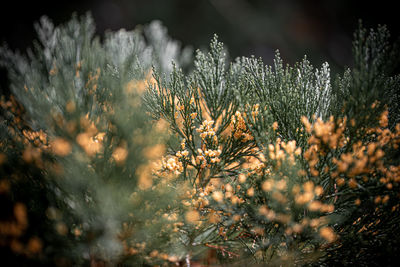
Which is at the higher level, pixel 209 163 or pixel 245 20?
pixel 245 20

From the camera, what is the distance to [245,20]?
1.07 meters

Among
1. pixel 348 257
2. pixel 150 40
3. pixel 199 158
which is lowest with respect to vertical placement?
pixel 348 257

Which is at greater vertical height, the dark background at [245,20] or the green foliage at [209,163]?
the dark background at [245,20]

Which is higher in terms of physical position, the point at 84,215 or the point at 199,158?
the point at 199,158

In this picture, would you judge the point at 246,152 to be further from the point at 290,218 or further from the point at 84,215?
the point at 84,215

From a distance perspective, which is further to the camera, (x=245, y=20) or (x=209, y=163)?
(x=245, y=20)

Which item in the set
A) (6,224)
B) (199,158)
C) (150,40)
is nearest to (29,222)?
(6,224)

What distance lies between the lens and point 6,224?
23.2 inches

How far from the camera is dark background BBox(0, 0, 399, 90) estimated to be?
1022mm

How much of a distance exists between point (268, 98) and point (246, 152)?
21cm

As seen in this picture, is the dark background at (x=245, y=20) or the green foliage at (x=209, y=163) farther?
the dark background at (x=245, y=20)

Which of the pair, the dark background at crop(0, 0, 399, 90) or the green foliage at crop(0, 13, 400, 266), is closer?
the green foliage at crop(0, 13, 400, 266)

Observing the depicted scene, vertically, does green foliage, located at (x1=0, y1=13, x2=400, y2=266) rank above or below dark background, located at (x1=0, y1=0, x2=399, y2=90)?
below

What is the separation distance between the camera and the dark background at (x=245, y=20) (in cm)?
102
